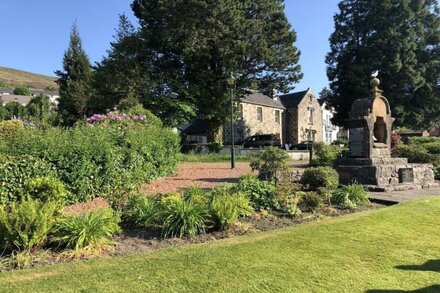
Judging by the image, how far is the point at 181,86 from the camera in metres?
29.2

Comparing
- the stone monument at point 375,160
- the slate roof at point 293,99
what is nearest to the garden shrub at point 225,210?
the stone monument at point 375,160

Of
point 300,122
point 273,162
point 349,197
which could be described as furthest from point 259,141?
point 349,197

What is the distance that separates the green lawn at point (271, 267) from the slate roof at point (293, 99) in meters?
45.5

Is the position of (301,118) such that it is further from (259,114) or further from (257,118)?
(257,118)

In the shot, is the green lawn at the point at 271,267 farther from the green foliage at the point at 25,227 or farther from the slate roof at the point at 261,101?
the slate roof at the point at 261,101

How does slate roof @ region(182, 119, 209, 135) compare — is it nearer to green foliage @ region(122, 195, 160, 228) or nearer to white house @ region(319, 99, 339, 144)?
white house @ region(319, 99, 339, 144)

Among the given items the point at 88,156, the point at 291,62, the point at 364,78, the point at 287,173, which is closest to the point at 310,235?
the point at 287,173

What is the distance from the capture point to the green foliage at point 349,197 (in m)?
8.56

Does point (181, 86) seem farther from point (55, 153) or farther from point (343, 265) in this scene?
point (343, 265)

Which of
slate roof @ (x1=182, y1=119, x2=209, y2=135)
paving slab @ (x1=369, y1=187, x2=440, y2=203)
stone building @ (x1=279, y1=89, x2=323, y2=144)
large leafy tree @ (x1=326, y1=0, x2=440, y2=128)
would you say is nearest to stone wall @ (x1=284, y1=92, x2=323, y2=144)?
stone building @ (x1=279, y1=89, x2=323, y2=144)

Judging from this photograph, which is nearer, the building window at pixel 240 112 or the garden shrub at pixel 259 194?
the garden shrub at pixel 259 194

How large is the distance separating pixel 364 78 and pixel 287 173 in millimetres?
27420

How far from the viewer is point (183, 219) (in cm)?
598

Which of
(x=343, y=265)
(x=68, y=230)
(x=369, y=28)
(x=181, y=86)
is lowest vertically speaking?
(x=343, y=265)
